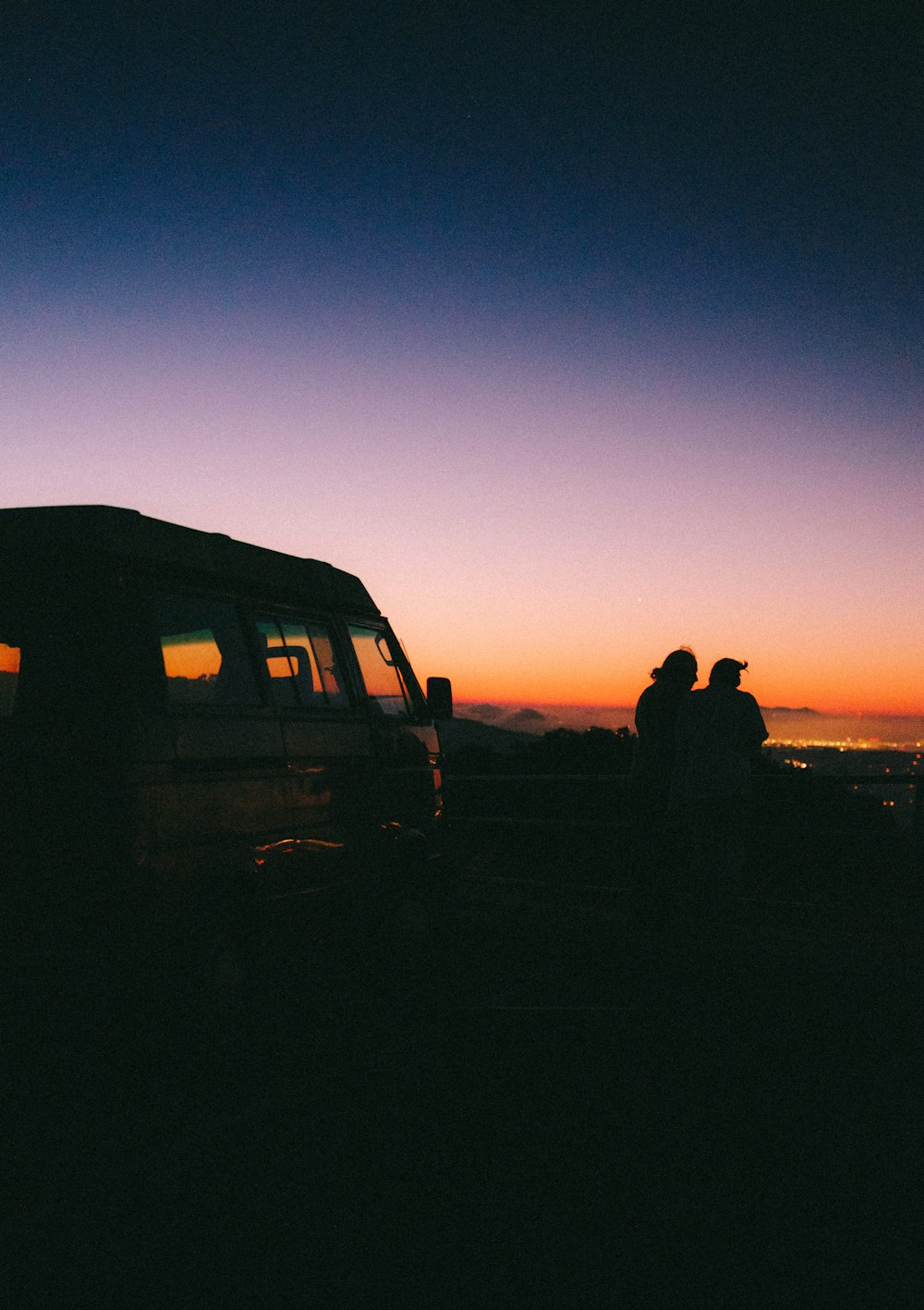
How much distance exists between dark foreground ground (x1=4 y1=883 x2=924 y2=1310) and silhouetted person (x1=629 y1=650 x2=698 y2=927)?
253 centimetres

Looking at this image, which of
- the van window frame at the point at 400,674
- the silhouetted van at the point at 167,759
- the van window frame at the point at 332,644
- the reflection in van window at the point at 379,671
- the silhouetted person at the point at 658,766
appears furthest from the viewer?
the silhouetted person at the point at 658,766

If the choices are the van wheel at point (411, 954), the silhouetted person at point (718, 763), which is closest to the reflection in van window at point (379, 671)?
the van wheel at point (411, 954)

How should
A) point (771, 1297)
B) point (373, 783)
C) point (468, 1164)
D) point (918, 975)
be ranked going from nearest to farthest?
1. point (771, 1297)
2. point (468, 1164)
3. point (373, 783)
4. point (918, 975)

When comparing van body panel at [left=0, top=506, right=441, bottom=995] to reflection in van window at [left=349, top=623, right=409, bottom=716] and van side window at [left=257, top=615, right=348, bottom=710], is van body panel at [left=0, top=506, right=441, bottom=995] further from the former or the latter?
reflection in van window at [left=349, top=623, right=409, bottom=716]

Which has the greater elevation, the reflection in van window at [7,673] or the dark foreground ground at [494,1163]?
the reflection in van window at [7,673]

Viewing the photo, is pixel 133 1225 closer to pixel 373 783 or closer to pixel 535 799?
pixel 373 783

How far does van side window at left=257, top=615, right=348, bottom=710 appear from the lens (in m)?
6.04

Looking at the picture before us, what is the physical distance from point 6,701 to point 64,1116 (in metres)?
1.68

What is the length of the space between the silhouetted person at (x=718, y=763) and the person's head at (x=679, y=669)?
0.16 metres

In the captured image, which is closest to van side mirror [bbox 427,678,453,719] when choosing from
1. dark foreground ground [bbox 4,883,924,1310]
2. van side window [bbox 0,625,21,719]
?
dark foreground ground [bbox 4,883,924,1310]

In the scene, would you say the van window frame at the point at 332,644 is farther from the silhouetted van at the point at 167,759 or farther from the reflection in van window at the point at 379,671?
the reflection in van window at the point at 379,671

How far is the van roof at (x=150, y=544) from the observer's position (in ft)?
15.9

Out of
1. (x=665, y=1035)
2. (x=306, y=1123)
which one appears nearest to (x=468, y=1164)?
(x=306, y=1123)

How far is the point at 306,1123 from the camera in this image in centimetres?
443
